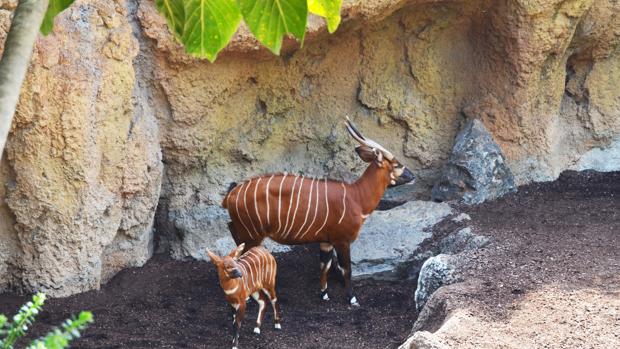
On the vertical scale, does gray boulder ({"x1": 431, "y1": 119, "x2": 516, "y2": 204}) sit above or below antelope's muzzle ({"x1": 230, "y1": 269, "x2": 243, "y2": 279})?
above

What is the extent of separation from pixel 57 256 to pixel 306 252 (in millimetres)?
1902

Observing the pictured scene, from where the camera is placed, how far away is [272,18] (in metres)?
2.77

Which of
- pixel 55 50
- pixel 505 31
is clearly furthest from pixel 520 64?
pixel 55 50

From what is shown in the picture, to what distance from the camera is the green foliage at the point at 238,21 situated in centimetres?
275

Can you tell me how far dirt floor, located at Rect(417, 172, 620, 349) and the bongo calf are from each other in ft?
3.17

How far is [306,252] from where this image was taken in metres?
7.67

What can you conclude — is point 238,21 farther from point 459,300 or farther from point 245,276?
point 245,276

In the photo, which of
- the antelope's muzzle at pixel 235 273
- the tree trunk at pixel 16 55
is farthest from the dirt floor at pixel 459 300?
the tree trunk at pixel 16 55

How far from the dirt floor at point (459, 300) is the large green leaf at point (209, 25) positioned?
255cm

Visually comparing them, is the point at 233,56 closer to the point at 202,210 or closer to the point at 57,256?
the point at 202,210

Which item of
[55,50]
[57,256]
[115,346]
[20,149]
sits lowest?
[115,346]

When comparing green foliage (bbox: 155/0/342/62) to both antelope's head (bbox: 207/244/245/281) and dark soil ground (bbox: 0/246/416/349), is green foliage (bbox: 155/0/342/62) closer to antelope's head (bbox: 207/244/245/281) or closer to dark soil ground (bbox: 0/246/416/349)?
antelope's head (bbox: 207/244/245/281)

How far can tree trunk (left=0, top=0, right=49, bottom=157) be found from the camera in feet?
7.91

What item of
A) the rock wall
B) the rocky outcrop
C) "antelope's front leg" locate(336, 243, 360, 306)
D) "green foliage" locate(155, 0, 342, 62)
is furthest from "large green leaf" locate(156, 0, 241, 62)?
"antelope's front leg" locate(336, 243, 360, 306)
